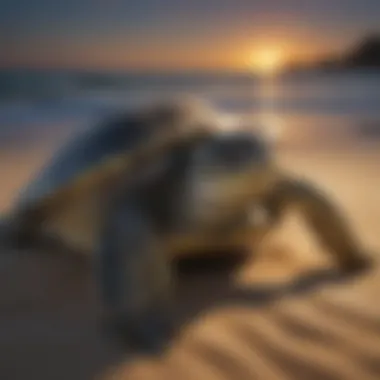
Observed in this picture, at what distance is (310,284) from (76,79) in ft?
17.9

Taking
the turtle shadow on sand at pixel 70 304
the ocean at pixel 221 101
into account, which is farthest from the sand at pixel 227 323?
the ocean at pixel 221 101

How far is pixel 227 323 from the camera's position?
3.33 feet

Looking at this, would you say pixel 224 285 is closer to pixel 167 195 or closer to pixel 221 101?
pixel 167 195

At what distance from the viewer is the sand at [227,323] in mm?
867

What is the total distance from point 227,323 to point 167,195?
0.83 ft

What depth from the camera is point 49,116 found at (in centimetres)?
459

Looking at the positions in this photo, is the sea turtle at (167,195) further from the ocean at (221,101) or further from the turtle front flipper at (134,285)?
the ocean at (221,101)

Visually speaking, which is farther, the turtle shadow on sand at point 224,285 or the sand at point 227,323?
the turtle shadow on sand at point 224,285

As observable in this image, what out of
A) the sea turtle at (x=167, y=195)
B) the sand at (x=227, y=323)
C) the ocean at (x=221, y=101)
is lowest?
the sand at (x=227, y=323)

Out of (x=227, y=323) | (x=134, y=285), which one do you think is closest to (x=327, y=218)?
(x=227, y=323)

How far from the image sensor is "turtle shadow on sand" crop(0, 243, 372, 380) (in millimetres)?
897

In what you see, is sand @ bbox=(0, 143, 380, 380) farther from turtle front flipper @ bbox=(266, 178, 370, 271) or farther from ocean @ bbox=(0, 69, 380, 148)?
ocean @ bbox=(0, 69, 380, 148)

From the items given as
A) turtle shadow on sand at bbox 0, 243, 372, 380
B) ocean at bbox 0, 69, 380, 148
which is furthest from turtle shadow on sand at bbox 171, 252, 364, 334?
ocean at bbox 0, 69, 380, 148

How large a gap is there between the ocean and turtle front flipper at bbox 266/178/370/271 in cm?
195
